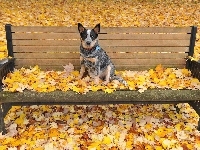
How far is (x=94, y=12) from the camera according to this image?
11352mm

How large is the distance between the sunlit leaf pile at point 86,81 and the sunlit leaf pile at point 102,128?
612 mm

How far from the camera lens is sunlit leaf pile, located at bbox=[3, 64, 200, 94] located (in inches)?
147

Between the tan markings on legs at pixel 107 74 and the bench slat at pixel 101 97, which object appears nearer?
the bench slat at pixel 101 97

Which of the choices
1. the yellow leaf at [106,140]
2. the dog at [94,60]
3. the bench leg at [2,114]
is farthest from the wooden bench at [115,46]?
the yellow leaf at [106,140]

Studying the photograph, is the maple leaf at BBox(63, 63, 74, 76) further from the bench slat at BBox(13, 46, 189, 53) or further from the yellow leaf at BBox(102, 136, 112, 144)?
the yellow leaf at BBox(102, 136, 112, 144)

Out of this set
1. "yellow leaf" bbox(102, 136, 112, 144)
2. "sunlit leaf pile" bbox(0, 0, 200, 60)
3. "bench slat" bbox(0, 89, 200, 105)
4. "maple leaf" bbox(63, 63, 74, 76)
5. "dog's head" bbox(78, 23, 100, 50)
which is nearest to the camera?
"bench slat" bbox(0, 89, 200, 105)

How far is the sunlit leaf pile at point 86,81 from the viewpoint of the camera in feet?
12.3

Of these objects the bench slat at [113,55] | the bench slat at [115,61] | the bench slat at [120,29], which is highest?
the bench slat at [120,29]

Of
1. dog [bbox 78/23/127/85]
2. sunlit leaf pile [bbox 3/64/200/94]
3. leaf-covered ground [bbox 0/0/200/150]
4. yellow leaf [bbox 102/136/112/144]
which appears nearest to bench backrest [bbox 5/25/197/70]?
sunlit leaf pile [bbox 3/64/200/94]

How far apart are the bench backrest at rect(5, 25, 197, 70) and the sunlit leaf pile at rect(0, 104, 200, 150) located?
0.71 metres

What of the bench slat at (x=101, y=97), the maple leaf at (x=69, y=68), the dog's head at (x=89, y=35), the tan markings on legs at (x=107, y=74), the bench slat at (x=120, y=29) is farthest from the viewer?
the maple leaf at (x=69, y=68)

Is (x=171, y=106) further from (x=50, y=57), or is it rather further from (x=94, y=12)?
(x=94, y=12)

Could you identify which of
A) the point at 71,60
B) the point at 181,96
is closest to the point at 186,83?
the point at 181,96

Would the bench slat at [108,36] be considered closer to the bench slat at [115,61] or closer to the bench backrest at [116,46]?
the bench backrest at [116,46]
